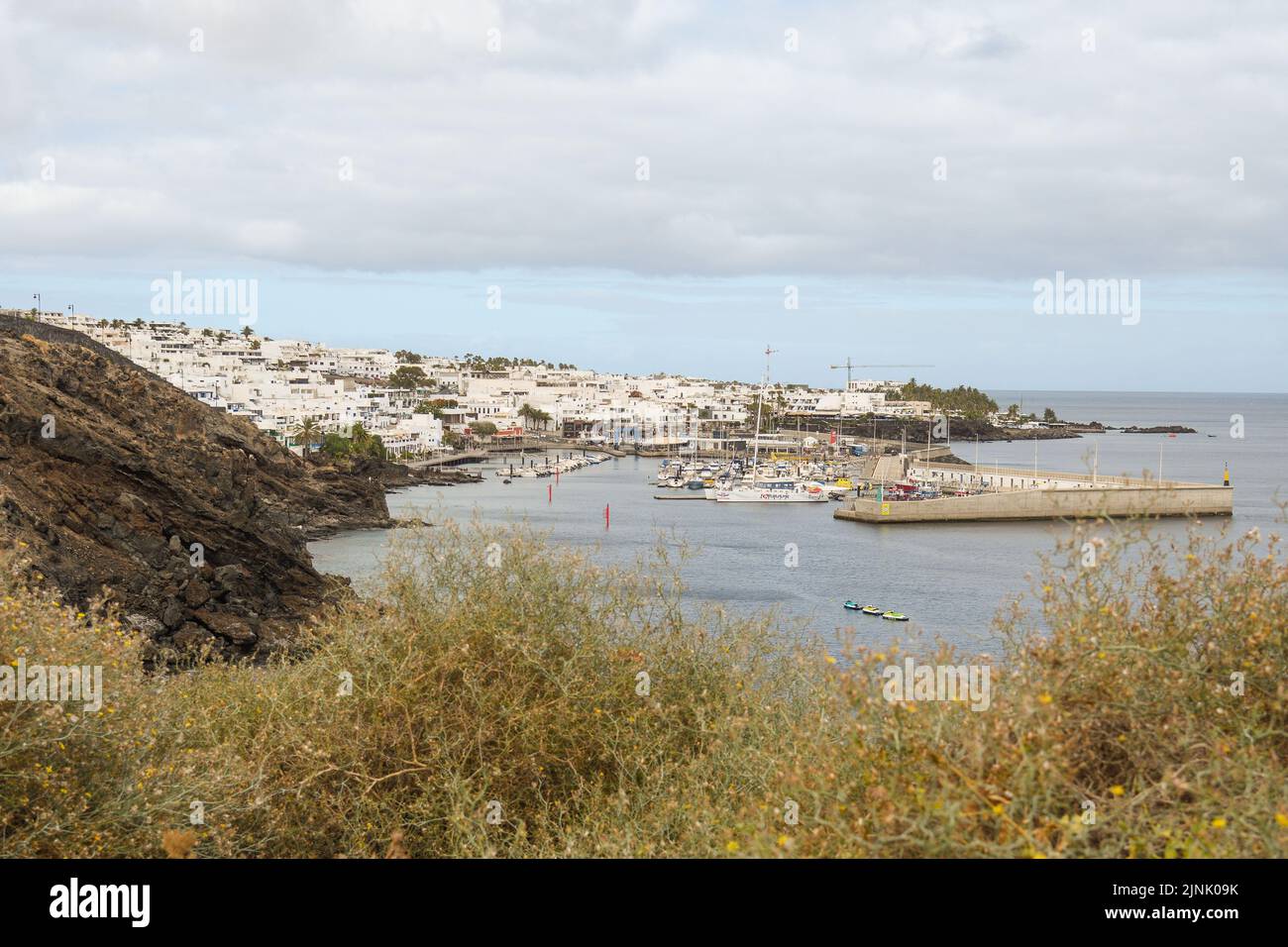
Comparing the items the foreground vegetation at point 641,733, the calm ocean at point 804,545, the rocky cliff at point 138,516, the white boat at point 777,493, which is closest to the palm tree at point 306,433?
the calm ocean at point 804,545

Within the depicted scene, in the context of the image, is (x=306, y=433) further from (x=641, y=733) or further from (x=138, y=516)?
(x=641, y=733)

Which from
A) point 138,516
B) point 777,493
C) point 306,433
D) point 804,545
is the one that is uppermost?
point 306,433

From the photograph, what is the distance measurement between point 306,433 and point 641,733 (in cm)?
6222

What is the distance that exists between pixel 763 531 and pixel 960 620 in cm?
1919

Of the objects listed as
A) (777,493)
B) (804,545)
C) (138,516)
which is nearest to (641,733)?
(138,516)

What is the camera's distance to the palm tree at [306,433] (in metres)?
65.8

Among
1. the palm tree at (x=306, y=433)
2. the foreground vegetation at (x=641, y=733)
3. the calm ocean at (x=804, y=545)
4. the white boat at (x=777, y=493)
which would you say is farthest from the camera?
the palm tree at (x=306, y=433)

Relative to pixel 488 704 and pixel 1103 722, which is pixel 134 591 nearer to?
pixel 488 704

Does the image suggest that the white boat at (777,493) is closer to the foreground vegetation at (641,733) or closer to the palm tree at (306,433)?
the palm tree at (306,433)

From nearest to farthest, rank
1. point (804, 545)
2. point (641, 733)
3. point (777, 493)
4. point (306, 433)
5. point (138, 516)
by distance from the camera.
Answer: point (641, 733) < point (138, 516) < point (804, 545) < point (777, 493) < point (306, 433)

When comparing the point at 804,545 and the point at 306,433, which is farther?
the point at 306,433

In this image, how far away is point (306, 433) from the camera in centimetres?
6575

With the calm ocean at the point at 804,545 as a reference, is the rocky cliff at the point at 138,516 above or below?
above

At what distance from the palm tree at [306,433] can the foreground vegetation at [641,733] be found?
57339mm
